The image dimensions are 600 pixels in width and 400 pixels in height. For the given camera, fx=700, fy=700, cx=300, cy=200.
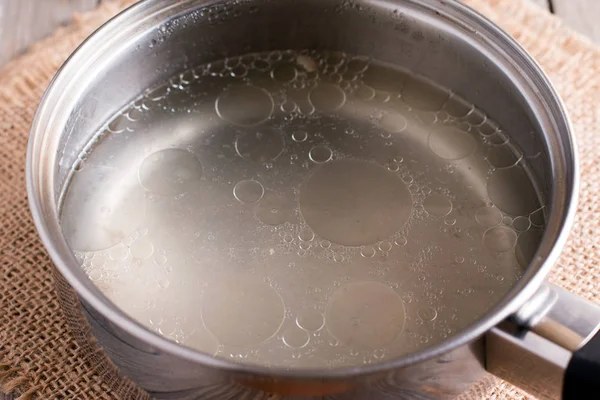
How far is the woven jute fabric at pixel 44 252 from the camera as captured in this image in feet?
2.32

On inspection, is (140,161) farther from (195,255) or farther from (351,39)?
(351,39)

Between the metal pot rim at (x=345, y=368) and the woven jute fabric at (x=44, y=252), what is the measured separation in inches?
2.0

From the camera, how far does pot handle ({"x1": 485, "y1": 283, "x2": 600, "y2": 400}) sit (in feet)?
1.69

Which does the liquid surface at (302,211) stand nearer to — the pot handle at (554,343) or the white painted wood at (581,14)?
the pot handle at (554,343)

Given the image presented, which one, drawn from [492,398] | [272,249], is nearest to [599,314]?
[492,398]

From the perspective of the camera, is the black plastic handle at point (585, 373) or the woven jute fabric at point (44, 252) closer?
the black plastic handle at point (585, 373)

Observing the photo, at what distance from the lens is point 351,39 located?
36.2 inches

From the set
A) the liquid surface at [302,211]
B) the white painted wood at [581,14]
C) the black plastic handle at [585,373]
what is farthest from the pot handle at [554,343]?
the white painted wood at [581,14]

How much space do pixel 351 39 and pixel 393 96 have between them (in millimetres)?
95

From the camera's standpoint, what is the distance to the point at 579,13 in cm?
113

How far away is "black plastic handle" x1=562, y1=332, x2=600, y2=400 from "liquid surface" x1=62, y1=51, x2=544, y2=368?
18 cm

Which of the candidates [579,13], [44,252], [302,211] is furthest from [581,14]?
[44,252]

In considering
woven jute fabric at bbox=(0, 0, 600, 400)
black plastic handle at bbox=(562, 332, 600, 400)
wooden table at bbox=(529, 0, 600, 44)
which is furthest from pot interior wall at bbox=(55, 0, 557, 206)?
→ wooden table at bbox=(529, 0, 600, 44)

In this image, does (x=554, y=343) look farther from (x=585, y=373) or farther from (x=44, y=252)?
(x=44, y=252)
